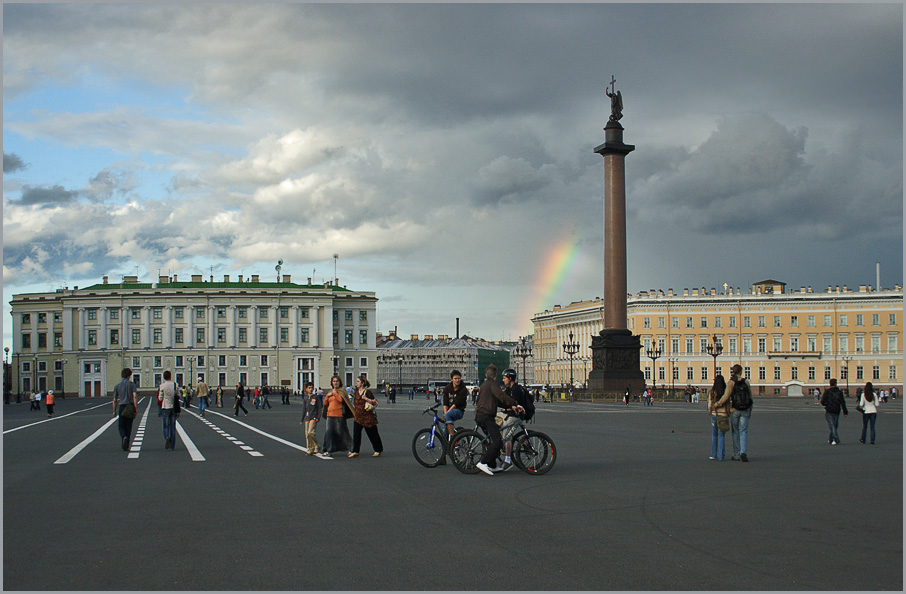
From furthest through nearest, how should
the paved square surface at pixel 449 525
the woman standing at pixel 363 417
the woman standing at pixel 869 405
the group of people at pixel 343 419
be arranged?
the woman standing at pixel 869 405, the group of people at pixel 343 419, the woman standing at pixel 363 417, the paved square surface at pixel 449 525

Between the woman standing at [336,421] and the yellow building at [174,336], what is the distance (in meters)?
125

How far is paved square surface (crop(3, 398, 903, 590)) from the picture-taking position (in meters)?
7.66

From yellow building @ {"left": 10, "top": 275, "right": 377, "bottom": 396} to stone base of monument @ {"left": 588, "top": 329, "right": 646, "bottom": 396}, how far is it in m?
83.0

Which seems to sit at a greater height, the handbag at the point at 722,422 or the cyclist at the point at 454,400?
the cyclist at the point at 454,400

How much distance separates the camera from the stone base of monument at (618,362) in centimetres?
6381

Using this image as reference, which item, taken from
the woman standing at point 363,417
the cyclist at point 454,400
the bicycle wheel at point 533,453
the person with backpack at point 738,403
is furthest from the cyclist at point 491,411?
the person with backpack at point 738,403

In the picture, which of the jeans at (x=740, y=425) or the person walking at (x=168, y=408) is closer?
the jeans at (x=740, y=425)

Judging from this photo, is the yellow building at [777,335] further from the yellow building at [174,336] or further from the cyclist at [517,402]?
the cyclist at [517,402]

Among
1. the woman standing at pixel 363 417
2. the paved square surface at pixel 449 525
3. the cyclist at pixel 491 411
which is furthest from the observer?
the woman standing at pixel 363 417

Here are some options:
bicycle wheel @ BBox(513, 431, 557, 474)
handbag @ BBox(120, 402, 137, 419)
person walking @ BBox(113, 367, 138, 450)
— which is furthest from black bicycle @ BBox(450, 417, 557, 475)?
handbag @ BBox(120, 402, 137, 419)

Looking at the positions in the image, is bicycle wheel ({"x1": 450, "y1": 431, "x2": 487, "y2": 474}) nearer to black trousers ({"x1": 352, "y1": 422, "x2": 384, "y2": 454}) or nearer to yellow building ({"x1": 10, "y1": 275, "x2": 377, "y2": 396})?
black trousers ({"x1": 352, "y1": 422, "x2": 384, "y2": 454})

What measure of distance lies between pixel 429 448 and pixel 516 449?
2.12 meters

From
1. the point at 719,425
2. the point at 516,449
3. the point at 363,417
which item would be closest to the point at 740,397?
the point at 719,425

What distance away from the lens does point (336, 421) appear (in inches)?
776
